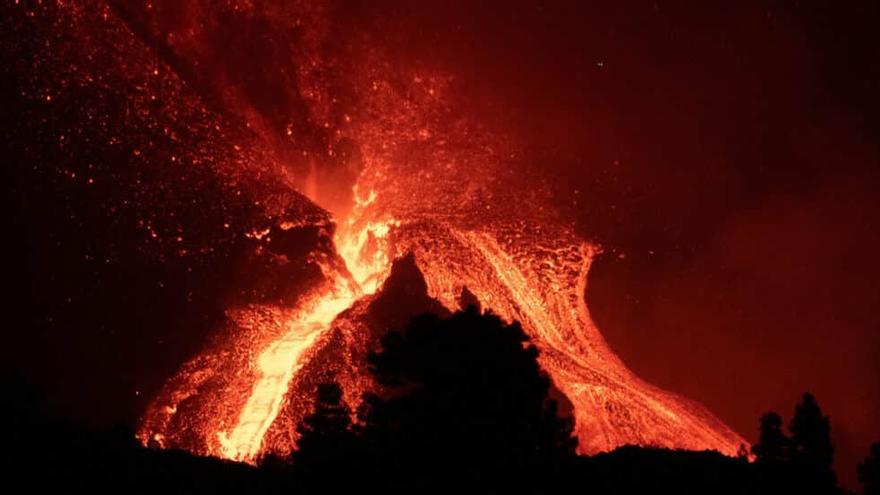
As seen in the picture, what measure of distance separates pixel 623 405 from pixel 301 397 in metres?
14.1

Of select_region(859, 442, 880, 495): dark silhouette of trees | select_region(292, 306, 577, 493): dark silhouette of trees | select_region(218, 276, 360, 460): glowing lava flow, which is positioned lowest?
select_region(859, 442, 880, 495): dark silhouette of trees

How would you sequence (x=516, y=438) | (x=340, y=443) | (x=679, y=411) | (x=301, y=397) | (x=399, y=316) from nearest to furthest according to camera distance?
(x=516, y=438) → (x=340, y=443) → (x=301, y=397) → (x=679, y=411) → (x=399, y=316)

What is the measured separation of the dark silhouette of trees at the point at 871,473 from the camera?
18203mm

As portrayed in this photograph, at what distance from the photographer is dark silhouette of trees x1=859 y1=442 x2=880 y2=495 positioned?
18.2 metres

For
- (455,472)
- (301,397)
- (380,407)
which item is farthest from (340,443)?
(301,397)

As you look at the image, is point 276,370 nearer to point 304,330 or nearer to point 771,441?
point 304,330

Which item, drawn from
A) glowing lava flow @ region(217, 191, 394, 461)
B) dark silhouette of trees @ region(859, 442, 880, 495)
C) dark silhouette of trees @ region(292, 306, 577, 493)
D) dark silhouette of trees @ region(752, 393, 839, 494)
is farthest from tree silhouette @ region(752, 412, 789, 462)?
glowing lava flow @ region(217, 191, 394, 461)

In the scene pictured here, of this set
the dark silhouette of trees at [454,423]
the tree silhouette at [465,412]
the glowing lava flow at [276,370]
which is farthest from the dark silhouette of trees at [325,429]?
the glowing lava flow at [276,370]

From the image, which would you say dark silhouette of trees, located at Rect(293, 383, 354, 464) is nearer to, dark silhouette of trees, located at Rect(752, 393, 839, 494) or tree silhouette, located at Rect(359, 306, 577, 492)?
tree silhouette, located at Rect(359, 306, 577, 492)

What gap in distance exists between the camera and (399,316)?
4169cm

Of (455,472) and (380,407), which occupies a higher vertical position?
(380,407)

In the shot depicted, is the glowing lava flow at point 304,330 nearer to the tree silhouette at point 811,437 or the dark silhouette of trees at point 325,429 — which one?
the dark silhouette of trees at point 325,429

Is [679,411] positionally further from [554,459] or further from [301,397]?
[554,459]

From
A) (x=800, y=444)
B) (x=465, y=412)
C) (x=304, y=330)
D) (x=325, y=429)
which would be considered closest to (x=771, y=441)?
(x=800, y=444)
